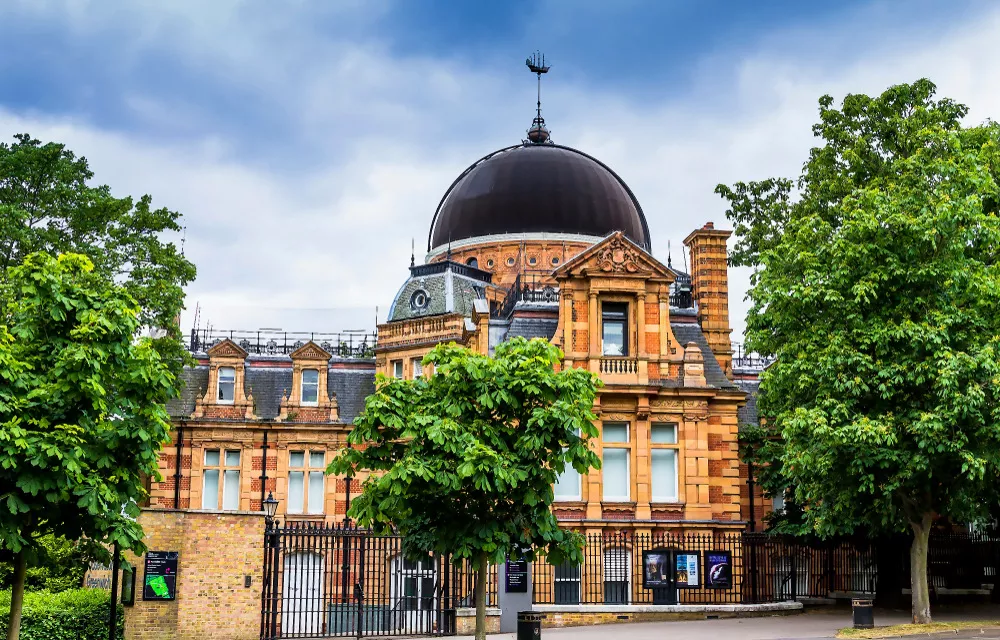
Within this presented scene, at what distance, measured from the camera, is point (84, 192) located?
108 feet

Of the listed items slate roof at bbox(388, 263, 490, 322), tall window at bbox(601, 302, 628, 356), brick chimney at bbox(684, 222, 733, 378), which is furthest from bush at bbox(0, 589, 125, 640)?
slate roof at bbox(388, 263, 490, 322)

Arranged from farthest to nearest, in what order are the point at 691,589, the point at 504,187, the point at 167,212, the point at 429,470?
the point at 504,187, the point at 167,212, the point at 691,589, the point at 429,470

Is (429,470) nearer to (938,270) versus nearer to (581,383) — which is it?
(581,383)

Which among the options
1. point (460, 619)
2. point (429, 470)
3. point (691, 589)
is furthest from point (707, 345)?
point (429, 470)

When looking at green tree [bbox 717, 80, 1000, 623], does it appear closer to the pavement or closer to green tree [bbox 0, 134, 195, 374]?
the pavement

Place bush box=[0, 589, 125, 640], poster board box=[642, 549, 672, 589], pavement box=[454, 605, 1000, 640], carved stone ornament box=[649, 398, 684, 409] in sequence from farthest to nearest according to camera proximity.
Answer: carved stone ornament box=[649, 398, 684, 409], poster board box=[642, 549, 672, 589], pavement box=[454, 605, 1000, 640], bush box=[0, 589, 125, 640]

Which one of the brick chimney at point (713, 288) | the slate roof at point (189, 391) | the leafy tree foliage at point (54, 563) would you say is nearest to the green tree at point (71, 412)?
the leafy tree foliage at point (54, 563)

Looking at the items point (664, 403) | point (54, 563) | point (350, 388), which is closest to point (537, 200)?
point (350, 388)

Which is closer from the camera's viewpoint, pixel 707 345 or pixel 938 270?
pixel 938 270

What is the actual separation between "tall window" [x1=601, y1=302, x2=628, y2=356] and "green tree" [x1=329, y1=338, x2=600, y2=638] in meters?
11.9

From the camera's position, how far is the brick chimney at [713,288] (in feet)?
127

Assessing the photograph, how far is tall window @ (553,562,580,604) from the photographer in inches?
1256

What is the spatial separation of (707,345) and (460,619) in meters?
14.1

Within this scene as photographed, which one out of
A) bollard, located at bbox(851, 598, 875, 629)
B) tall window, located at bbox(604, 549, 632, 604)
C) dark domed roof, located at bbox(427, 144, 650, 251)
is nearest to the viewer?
bollard, located at bbox(851, 598, 875, 629)
